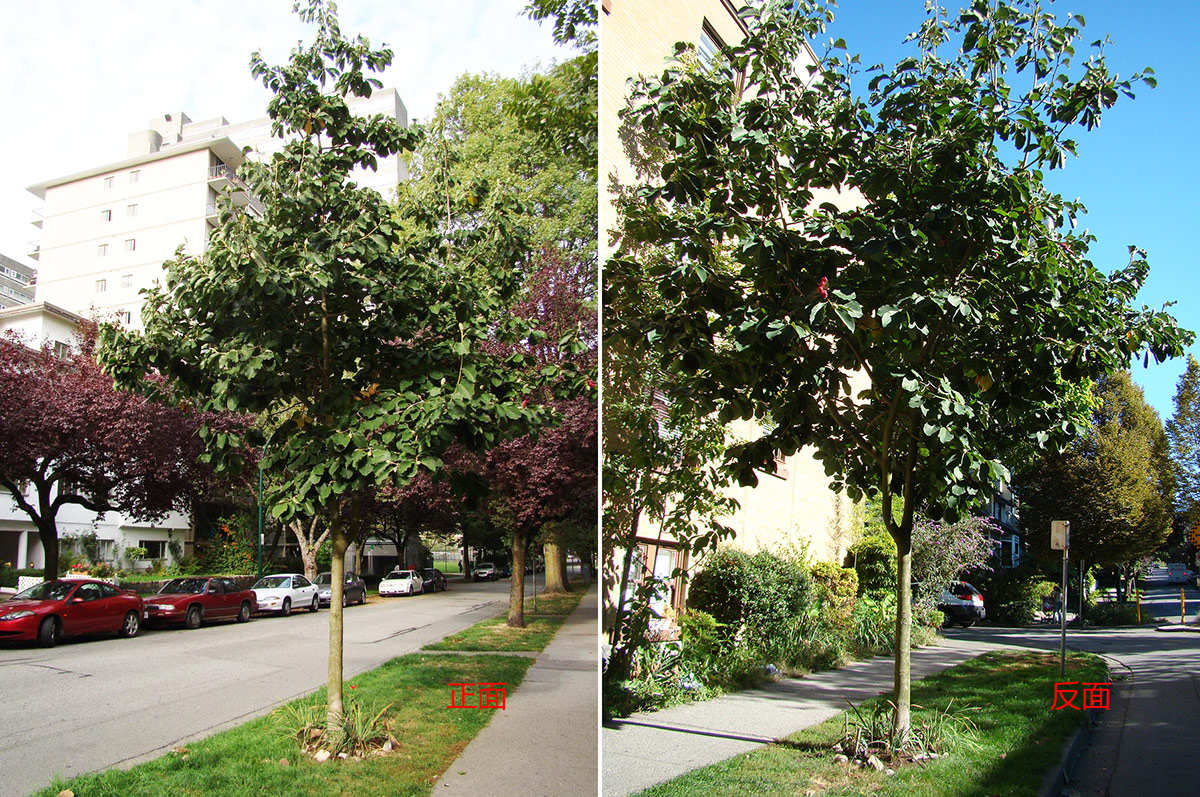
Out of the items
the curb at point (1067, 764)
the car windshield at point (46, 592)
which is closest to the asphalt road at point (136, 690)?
the car windshield at point (46, 592)

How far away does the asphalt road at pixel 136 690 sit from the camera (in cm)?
179

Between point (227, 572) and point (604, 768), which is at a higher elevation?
point (227, 572)

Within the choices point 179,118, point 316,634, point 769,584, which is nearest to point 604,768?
point 769,584

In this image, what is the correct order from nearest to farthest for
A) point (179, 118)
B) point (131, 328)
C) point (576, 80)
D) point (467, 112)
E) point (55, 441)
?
point (55, 441) < point (131, 328) < point (179, 118) < point (467, 112) < point (576, 80)

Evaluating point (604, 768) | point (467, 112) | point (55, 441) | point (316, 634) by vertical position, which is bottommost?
point (604, 768)

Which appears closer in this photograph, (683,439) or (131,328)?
(131,328)

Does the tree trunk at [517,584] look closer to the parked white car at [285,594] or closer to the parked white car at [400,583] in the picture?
the parked white car at [400,583]

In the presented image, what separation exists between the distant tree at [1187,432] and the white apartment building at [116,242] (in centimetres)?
378

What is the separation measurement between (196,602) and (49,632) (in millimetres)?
390

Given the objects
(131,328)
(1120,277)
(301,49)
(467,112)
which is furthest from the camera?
(467,112)

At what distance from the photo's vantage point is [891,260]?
3.12m

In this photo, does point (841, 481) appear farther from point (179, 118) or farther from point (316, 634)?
point (179, 118)

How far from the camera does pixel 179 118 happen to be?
7.92 ft

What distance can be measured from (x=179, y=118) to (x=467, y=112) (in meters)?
1.53
